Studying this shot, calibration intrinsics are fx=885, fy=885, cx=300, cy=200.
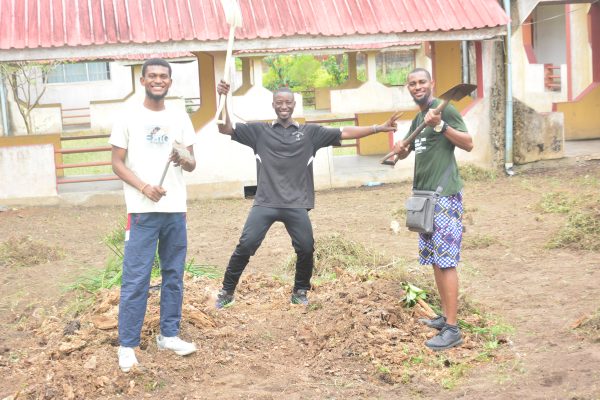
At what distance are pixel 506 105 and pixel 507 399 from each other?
1032 cm

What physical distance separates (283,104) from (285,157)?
0.40 metres

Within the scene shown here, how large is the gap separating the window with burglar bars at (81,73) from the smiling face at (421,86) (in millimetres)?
26967

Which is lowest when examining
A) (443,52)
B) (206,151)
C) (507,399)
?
(507,399)

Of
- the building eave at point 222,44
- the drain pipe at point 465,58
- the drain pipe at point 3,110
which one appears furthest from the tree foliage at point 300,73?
the building eave at point 222,44

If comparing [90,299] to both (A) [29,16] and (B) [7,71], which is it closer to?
(A) [29,16]

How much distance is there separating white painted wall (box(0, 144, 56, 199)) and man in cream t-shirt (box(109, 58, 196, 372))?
29.1 ft

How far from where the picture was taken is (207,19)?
45.5 feet

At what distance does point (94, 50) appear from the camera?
13.4m

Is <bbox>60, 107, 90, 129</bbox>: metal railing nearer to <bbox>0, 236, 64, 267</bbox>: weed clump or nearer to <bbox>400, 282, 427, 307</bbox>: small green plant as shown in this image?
<bbox>0, 236, 64, 267</bbox>: weed clump

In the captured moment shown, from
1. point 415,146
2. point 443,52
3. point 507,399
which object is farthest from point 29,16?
point 507,399

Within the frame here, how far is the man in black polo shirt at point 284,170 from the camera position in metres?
6.60

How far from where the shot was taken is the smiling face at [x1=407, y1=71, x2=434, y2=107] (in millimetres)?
5703

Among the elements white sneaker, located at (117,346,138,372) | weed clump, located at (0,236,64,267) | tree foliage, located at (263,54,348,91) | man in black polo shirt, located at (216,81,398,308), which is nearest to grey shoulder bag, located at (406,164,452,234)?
man in black polo shirt, located at (216,81,398,308)

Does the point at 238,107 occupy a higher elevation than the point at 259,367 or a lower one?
higher
